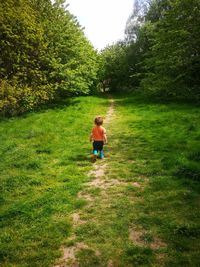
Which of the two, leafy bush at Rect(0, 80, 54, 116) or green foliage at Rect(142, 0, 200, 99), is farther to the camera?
leafy bush at Rect(0, 80, 54, 116)

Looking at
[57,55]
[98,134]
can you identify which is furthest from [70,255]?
[57,55]

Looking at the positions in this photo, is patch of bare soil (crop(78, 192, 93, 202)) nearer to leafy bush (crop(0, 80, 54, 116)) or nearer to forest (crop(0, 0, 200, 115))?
forest (crop(0, 0, 200, 115))

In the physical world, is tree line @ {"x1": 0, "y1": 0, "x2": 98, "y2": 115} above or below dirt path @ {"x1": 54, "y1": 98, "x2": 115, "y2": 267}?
above

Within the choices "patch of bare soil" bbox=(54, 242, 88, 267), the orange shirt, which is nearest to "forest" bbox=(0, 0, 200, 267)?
"patch of bare soil" bbox=(54, 242, 88, 267)

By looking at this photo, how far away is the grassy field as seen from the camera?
677 cm

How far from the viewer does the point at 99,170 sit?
478 inches

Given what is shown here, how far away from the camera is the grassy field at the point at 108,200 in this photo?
266 inches

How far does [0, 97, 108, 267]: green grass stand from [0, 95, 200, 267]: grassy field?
0.03 metres

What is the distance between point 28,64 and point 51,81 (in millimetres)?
3684

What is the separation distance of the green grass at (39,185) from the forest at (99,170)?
0.03 metres

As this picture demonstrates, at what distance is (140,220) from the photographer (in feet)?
26.3

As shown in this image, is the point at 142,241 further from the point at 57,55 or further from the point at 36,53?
the point at 57,55

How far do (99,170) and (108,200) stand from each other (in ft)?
9.45

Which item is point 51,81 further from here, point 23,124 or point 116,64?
point 116,64
